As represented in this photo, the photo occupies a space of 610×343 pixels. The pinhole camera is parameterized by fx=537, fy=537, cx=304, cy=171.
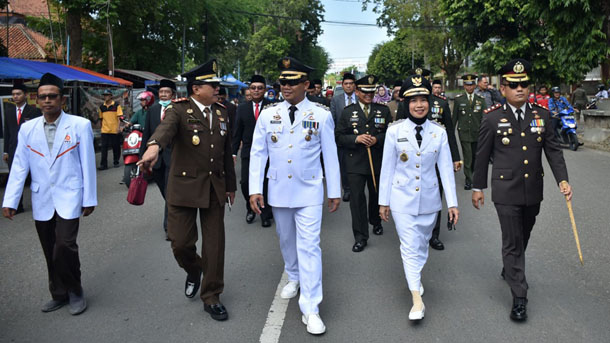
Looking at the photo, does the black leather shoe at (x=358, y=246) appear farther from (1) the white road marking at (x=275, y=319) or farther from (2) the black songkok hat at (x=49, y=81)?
(2) the black songkok hat at (x=49, y=81)

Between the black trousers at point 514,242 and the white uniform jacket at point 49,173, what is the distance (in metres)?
3.44

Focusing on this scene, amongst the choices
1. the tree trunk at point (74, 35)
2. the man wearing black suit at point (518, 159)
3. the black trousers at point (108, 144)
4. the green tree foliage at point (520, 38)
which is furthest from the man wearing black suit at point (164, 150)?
the tree trunk at point (74, 35)

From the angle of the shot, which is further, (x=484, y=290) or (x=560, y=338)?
(x=484, y=290)

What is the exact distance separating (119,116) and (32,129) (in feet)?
32.5

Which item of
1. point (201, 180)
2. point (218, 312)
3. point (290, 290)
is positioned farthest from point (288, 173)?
point (218, 312)

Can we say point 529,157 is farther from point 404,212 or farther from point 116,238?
point 116,238

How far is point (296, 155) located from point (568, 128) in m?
13.9

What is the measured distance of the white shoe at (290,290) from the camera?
15.3 feet

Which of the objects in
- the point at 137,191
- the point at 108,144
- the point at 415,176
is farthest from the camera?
the point at 108,144

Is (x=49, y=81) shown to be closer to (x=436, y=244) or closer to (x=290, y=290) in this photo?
(x=290, y=290)

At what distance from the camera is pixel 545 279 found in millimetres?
5086

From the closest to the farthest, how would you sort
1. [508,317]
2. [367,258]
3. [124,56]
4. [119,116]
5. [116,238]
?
[508,317] → [367,258] → [116,238] → [119,116] → [124,56]

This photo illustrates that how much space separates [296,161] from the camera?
4312 mm

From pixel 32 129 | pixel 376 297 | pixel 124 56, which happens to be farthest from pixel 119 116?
pixel 124 56
